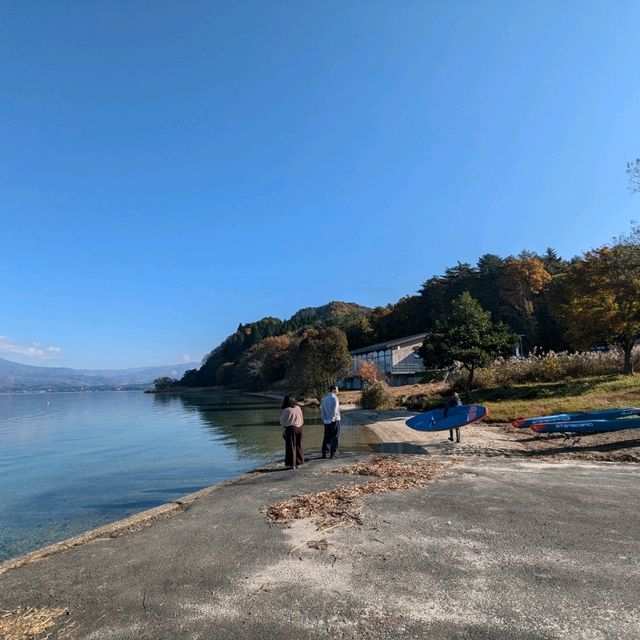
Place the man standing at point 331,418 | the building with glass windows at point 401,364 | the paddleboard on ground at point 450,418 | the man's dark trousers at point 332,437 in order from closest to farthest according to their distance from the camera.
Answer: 1. the man standing at point 331,418
2. the man's dark trousers at point 332,437
3. the paddleboard on ground at point 450,418
4. the building with glass windows at point 401,364

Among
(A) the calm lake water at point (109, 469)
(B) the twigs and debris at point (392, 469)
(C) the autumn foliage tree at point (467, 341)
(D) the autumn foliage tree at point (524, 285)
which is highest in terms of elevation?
(D) the autumn foliage tree at point (524, 285)

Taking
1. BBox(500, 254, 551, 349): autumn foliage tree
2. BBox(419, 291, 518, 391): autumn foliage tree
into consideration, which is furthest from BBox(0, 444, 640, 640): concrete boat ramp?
BBox(500, 254, 551, 349): autumn foliage tree

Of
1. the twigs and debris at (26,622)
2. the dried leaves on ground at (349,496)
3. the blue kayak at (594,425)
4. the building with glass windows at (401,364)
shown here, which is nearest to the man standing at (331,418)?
the dried leaves on ground at (349,496)

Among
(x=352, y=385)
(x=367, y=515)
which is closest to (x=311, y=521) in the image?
(x=367, y=515)

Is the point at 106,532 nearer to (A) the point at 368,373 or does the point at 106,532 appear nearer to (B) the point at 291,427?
(B) the point at 291,427

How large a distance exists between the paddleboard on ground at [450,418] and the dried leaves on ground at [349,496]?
4.12 metres

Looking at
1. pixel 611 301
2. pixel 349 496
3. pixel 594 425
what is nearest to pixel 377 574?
pixel 349 496

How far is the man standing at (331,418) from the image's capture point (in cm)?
1233

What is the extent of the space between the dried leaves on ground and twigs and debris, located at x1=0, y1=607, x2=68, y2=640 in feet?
10.3

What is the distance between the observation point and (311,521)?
6543mm

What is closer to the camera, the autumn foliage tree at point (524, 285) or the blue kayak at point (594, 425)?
the blue kayak at point (594, 425)

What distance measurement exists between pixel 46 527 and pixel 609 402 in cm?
1894

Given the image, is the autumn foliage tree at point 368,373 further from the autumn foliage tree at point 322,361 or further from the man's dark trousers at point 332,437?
the man's dark trousers at point 332,437

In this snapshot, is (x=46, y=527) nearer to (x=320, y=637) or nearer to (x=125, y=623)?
(x=125, y=623)
